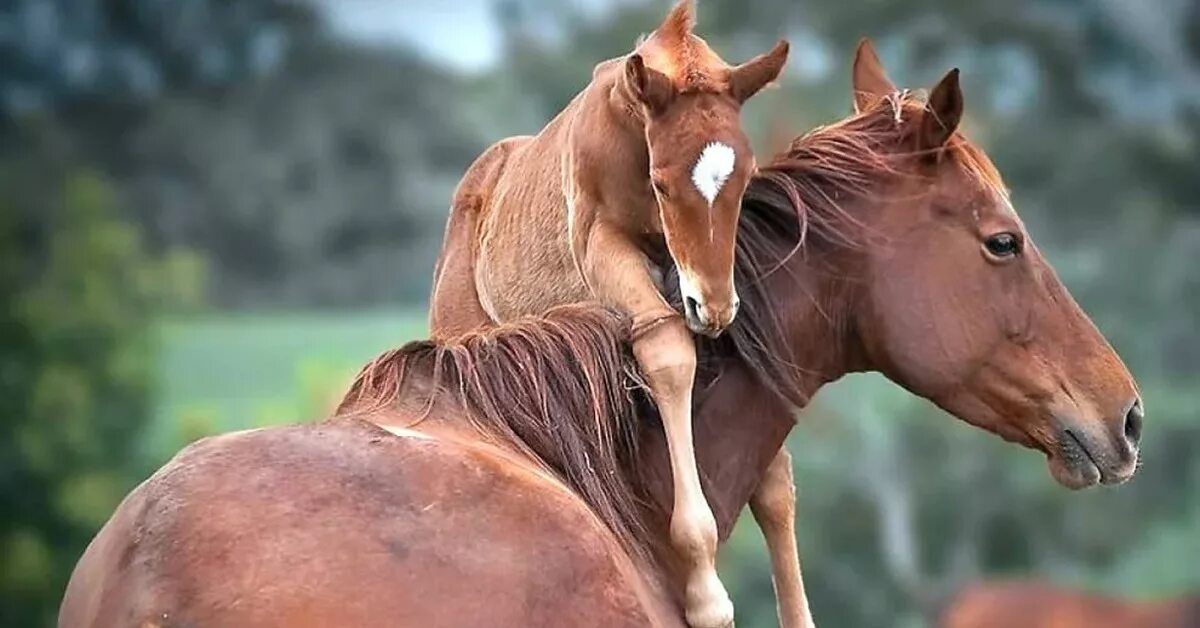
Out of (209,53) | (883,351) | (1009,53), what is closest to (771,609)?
(1009,53)

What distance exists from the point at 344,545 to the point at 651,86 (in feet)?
3.27

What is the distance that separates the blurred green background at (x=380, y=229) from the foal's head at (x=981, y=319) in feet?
24.2

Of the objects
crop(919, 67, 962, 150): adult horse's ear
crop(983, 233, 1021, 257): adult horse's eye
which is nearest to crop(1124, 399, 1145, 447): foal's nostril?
crop(983, 233, 1021, 257): adult horse's eye

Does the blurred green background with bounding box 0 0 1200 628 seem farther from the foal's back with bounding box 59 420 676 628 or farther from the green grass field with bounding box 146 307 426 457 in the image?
the foal's back with bounding box 59 420 676 628

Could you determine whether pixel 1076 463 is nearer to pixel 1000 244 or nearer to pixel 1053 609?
pixel 1000 244

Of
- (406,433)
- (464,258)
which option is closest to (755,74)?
(406,433)

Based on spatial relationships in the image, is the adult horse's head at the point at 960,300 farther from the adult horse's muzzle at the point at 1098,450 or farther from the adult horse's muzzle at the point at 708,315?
the adult horse's muzzle at the point at 708,315

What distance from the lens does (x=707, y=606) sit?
109 inches

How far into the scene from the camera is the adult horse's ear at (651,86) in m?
2.84

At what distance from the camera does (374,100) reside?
1100cm

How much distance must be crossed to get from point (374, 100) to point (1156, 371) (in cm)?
535

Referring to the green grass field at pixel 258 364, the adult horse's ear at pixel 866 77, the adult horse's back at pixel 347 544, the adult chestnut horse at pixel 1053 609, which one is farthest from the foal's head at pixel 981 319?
the adult chestnut horse at pixel 1053 609

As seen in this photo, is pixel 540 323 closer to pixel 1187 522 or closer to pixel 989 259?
→ pixel 989 259

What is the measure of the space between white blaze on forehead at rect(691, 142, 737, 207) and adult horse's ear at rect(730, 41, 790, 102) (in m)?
0.16
